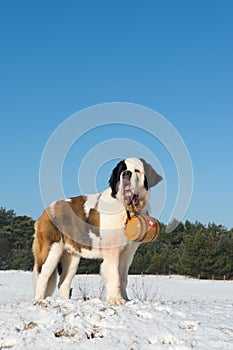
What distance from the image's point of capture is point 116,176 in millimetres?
6652

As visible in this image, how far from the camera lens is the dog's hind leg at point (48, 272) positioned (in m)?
7.20

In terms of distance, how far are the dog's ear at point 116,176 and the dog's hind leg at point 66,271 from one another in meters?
1.48

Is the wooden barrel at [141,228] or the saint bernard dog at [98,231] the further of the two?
the saint bernard dog at [98,231]

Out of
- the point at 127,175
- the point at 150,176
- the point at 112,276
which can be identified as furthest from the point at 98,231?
the point at 150,176

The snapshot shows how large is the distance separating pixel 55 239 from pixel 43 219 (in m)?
0.45

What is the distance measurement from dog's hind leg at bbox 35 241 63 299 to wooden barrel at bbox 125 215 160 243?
1.37 metres

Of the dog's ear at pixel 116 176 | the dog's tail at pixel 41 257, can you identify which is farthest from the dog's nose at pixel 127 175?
the dog's tail at pixel 41 257

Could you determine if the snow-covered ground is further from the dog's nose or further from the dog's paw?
the dog's nose

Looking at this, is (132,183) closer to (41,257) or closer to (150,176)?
(150,176)

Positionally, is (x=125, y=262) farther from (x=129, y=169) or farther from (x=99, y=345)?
(x=99, y=345)

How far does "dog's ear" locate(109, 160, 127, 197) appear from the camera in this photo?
6.60 metres

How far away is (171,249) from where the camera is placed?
183 ft

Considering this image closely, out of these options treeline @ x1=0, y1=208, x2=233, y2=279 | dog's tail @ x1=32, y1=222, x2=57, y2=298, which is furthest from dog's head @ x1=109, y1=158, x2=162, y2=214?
treeline @ x1=0, y1=208, x2=233, y2=279

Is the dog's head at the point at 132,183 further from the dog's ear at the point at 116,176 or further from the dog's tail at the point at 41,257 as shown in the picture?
the dog's tail at the point at 41,257
